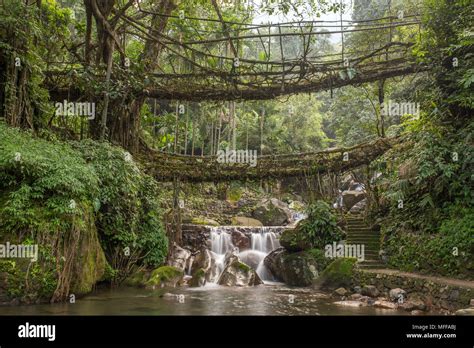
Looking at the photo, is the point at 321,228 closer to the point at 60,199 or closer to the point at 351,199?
the point at 351,199

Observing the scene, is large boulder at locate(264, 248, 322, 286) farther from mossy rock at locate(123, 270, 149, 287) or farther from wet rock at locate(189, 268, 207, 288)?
mossy rock at locate(123, 270, 149, 287)

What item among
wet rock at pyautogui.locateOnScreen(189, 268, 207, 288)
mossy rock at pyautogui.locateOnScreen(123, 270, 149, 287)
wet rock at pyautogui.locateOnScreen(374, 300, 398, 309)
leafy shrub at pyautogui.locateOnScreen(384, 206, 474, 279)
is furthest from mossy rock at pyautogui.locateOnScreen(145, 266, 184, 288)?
leafy shrub at pyautogui.locateOnScreen(384, 206, 474, 279)

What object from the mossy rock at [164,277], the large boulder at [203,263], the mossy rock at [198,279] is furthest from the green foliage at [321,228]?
the mossy rock at [164,277]

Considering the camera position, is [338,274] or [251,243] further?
[251,243]

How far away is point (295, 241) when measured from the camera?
45.6 ft

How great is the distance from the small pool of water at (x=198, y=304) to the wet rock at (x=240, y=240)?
232 inches

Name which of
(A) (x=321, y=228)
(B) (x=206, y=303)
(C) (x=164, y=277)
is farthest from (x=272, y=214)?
(B) (x=206, y=303)

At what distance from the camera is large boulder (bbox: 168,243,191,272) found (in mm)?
14325

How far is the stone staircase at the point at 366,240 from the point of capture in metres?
11.8

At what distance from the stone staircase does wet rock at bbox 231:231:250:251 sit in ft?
16.9

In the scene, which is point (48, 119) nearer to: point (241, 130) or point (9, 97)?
point (9, 97)

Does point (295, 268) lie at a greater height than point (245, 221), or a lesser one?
lesser

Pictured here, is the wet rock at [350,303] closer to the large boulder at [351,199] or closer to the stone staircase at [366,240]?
the stone staircase at [366,240]

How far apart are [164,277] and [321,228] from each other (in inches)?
219
